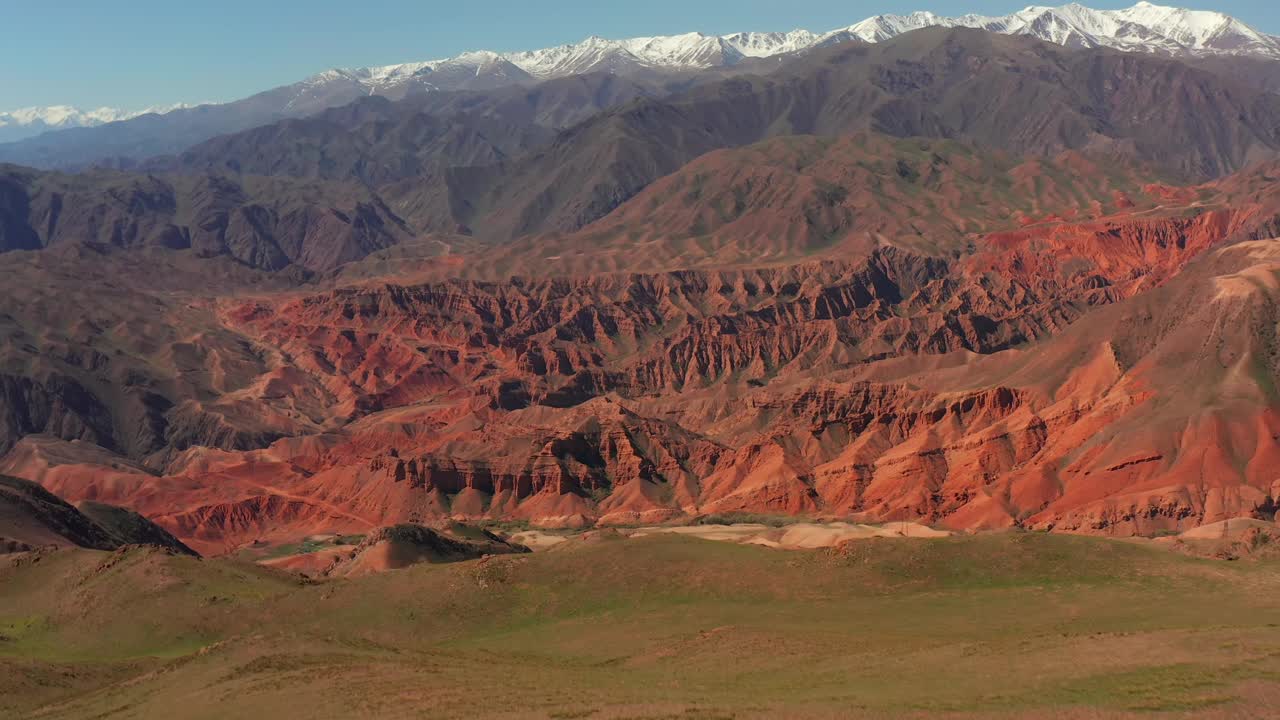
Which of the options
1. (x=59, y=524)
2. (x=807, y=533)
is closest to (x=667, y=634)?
(x=807, y=533)

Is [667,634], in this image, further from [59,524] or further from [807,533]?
[59,524]

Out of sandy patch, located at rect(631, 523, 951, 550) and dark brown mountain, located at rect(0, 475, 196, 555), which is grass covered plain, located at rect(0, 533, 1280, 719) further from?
dark brown mountain, located at rect(0, 475, 196, 555)

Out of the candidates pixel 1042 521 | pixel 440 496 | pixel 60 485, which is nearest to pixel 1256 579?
pixel 1042 521

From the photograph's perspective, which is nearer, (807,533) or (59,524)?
(807,533)

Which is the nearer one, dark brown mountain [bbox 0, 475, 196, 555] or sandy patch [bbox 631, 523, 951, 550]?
sandy patch [bbox 631, 523, 951, 550]

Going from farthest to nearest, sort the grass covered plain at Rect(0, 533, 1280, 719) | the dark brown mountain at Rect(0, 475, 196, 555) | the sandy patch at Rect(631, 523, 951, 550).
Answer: the dark brown mountain at Rect(0, 475, 196, 555) < the sandy patch at Rect(631, 523, 951, 550) < the grass covered plain at Rect(0, 533, 1280, 719)

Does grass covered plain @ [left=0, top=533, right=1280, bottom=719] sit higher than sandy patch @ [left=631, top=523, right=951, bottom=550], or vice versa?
grass covered plain @ [left=0, top=533, right=1280, bottom=719]

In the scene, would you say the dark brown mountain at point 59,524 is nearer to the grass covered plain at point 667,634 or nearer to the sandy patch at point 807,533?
the grass covered plain at point 667,634

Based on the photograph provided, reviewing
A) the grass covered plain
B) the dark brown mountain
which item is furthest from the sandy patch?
the dark brown mountain

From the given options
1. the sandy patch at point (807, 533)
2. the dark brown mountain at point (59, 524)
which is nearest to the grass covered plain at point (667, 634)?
the sandy patch at point (807, 533)
